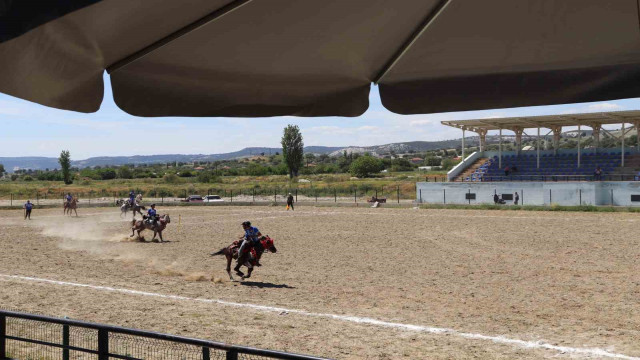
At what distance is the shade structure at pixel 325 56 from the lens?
3582 millimetres

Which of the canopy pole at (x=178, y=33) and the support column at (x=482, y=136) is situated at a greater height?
the support column at (x=482, y=136)

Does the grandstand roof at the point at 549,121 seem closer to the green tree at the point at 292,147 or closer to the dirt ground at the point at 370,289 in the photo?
the dirt ground at the point at 370,289

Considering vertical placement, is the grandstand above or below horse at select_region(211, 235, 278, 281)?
above

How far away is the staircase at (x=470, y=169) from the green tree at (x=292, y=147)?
255 feet

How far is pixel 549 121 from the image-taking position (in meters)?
54.2

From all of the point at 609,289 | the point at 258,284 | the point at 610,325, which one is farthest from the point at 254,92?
the point at 609,289

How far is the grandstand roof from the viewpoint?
5097 cm

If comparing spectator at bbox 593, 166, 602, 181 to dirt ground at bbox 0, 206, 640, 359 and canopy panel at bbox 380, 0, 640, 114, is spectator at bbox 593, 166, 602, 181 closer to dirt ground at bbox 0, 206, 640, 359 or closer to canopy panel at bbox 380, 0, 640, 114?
dirt ground at bbox 0, 206, 640, 359

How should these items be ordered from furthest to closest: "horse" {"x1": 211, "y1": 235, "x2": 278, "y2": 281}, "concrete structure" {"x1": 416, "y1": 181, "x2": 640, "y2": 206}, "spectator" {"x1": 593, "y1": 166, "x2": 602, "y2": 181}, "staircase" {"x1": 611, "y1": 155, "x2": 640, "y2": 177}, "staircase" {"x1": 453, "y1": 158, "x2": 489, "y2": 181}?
"staircase" {"x1": 453, "y1": 158, "x2": 489, "y2": 181} → "staircase" {"x1": 611, "y1": 155, "x2": 640, "y2": 177} → "spectator" {"x1": 593, "y1": 166, "x2": 602, "y2": 181} → "concrete structure" {"x1": 416, "y1": 181, "x2": 640, "y2": 206} → "horse" {"x1": 211, "y1": 235, "x2": 278, "y2": 281}

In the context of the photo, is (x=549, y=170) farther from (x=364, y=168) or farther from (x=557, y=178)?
(x=364, y=168)

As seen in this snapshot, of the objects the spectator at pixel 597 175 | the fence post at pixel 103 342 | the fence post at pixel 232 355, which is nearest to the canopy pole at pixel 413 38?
the fence post at pixel 232 355

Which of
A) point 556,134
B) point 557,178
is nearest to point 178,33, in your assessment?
point 557,178

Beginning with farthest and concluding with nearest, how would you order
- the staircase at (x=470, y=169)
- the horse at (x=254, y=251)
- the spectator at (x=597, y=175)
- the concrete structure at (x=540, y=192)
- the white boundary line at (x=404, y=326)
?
the staircase at (x=470, y=169) → the spectator at (x=597, y=175) → the concrete structure at (x=540, y=192) → the horse at (x=254, y=251) → the white boundary line at (x=404, y=326)

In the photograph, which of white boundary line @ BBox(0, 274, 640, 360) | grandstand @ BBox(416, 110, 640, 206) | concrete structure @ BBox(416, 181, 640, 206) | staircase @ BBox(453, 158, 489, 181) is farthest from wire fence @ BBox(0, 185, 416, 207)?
white boundary line @ BBox(0, 274, 640, 360)
